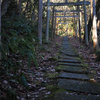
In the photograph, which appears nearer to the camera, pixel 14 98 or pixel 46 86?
pixel 14 98

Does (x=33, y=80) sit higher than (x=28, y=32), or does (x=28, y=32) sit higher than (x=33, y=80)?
(x=28, y=32)

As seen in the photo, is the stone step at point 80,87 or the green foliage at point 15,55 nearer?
the green foliage at point 15,55

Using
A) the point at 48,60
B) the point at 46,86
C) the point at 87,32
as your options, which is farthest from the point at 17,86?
the point at 87,32

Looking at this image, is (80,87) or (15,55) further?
(15,55)

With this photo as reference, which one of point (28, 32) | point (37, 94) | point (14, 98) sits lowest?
point (37, 94)

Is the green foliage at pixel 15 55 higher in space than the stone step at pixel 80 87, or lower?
higher

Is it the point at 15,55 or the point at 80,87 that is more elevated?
the point at 15,55

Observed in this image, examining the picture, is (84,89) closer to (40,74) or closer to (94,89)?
(94,89)

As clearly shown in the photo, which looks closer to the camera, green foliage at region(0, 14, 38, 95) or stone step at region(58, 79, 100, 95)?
green foliage at region(0, 14, 38, 95)

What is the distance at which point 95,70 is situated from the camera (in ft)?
16.2

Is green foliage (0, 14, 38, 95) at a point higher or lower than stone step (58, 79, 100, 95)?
higher

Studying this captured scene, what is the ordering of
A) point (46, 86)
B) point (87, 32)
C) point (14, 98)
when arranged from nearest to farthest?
point (14, 98) < point (46, 86) < point (87, 32)

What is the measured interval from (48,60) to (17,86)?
313 centimetres

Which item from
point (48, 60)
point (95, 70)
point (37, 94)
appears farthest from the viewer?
point (48, 60)
